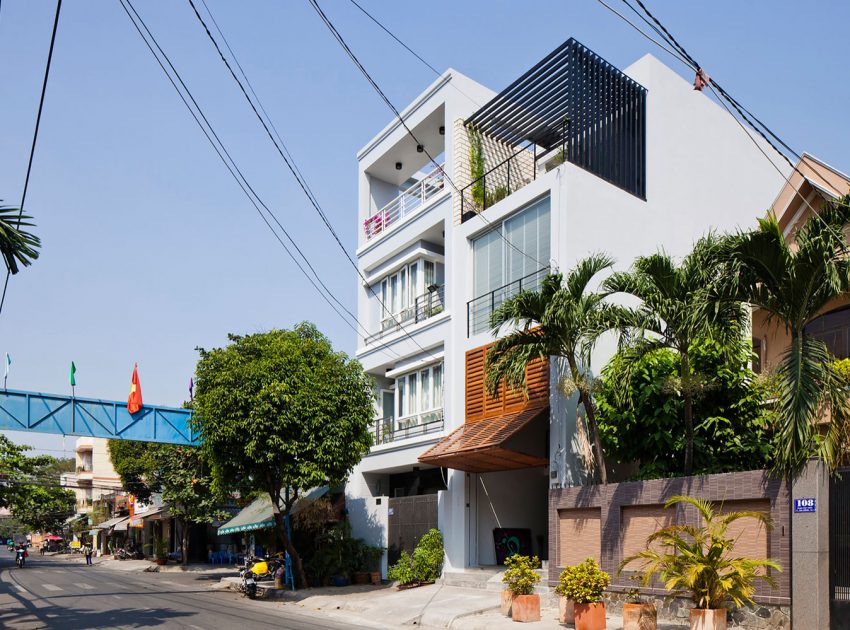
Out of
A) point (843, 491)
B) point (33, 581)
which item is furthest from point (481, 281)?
point (33, 581)

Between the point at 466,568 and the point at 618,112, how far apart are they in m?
12.1

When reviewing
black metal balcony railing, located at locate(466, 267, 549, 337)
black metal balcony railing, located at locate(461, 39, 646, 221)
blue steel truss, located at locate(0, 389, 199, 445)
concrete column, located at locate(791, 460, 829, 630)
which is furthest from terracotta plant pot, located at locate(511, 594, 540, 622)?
blue steel truss, located at locate(0, 389, 199, 445)

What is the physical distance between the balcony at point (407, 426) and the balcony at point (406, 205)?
6095mm

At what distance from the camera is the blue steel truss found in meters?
25.9

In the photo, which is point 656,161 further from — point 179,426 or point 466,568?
point 179,426

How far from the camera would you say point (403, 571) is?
2216cm

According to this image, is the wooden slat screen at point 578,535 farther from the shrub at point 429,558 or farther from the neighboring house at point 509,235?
the shrub at point 429,558

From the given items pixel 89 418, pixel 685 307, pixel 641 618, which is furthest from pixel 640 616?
pixel 89 418

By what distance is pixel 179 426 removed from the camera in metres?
29.4

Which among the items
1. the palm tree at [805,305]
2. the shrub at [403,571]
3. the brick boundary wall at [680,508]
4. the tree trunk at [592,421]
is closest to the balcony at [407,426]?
the shrub at [403,571]

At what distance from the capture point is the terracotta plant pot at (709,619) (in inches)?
468

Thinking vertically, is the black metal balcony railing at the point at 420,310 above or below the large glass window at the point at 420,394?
above

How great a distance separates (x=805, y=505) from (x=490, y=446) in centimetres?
721

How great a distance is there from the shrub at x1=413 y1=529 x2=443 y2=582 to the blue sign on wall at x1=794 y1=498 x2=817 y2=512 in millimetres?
11231
